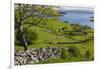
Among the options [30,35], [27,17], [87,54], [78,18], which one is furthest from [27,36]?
[87,54]

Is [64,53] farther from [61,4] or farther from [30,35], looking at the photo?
[61,4]

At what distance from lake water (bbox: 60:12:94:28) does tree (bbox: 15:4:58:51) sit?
0.14 metres

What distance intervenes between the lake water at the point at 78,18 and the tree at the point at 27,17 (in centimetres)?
14

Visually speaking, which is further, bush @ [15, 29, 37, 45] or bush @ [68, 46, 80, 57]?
bush @ [68, 46, 80, 57]

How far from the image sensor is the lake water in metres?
2.25

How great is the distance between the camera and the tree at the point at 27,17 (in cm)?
208

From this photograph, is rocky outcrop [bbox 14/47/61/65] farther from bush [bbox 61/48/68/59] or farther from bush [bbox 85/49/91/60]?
bush [bbox 85/49/91/60]

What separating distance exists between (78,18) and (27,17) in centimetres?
57

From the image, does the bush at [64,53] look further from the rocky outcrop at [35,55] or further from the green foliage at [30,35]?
the green foliage at [30,35]

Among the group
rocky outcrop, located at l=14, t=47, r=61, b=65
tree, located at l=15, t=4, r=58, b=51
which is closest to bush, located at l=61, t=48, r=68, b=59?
rocky outcrop, located at l=14, t=47, r=61, b=65

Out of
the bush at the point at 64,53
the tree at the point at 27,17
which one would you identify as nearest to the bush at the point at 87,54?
the bush at the point at 64,53

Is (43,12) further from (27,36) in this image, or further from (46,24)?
(27,36)

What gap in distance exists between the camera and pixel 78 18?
230 cm
